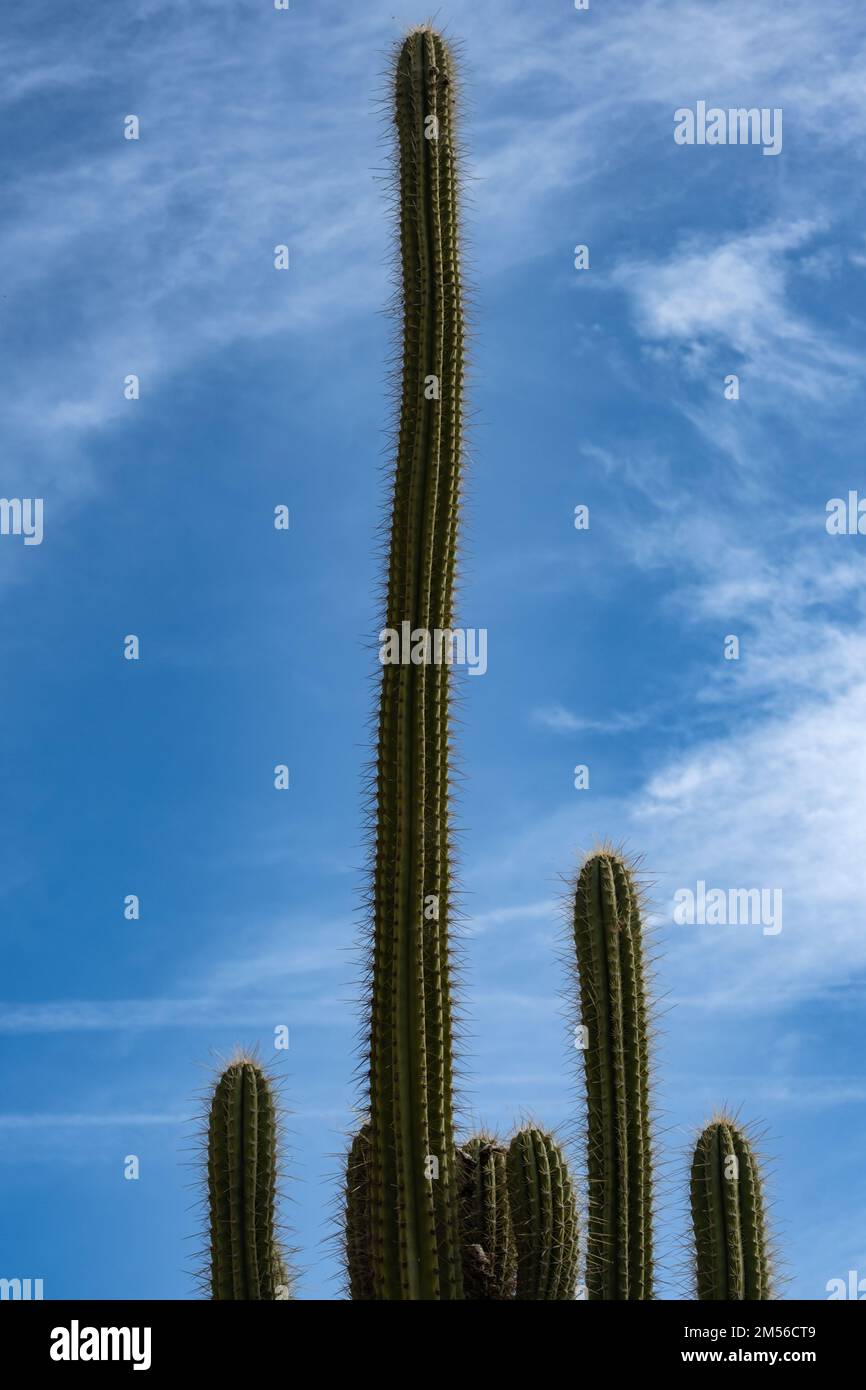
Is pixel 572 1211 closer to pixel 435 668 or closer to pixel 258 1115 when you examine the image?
pixel 258 1115

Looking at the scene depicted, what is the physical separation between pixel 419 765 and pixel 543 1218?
107 inches

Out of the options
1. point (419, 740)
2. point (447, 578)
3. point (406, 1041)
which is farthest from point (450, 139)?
point (406, 1041)

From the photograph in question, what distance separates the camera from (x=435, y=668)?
9.50 m

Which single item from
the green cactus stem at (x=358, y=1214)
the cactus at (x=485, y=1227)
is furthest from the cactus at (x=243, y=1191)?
the cactus at (x=485, y=1227)

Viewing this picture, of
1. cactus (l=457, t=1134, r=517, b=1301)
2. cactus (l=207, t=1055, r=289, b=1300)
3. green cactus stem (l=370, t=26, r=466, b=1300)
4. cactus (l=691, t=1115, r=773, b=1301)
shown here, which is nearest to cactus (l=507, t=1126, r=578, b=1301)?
cactus (l=457, t=1134, r=517, b=1301)

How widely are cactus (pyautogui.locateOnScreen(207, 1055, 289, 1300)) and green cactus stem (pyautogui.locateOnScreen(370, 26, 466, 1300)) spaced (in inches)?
35.0

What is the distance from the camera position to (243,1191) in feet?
31.1

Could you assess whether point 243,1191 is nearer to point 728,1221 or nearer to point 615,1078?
point 615,1078

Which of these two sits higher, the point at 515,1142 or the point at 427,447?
the point at 427,447

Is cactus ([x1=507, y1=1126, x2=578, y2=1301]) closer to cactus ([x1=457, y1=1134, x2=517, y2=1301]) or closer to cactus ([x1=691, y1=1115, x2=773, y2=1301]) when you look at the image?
cactus ([x1=457, y1=1134, x2=517, y2=1301])

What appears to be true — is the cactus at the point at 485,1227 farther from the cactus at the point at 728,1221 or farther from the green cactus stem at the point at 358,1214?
the cactus at the point at 728,1221

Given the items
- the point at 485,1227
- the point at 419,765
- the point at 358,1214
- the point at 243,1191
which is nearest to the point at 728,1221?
the point at 485,1227

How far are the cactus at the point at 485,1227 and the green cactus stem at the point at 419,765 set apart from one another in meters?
0.40
